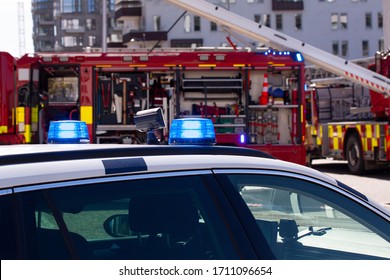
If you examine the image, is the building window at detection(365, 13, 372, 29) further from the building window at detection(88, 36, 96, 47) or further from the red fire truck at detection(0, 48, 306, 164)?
the red fire truck at detection(0, 48, 306, 164)

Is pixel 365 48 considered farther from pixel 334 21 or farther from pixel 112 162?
pixel 112 162

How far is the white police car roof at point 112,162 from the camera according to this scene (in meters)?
2.23

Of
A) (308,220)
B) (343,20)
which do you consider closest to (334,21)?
(343,20)

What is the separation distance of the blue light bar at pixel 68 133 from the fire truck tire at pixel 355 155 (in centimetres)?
1449

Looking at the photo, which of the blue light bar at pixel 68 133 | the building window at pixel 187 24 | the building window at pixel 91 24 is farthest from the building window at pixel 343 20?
the blue light bar at pixel 68 133

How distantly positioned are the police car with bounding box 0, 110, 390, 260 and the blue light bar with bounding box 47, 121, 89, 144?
3.96ft

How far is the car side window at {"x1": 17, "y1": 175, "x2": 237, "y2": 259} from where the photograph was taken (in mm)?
2314

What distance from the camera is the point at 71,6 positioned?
3287 inches

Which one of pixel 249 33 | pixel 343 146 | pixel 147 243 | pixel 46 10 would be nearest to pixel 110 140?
pixel 249 33

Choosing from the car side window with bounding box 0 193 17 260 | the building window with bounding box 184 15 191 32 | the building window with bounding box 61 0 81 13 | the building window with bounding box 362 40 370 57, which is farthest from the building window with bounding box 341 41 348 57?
the car side window with bounding box 0 193 17 260

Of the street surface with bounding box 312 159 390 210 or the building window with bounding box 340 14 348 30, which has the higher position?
the building window with bounding box 340 14 348 30

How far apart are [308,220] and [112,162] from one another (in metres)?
1.64

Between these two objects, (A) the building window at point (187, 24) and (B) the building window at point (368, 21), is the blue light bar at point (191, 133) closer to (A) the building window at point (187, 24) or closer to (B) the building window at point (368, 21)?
(A) the building window at point (187, 24)

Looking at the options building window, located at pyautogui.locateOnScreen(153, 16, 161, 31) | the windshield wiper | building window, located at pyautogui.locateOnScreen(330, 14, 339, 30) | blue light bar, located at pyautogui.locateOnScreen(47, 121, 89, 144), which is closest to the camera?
the windshield wiper
